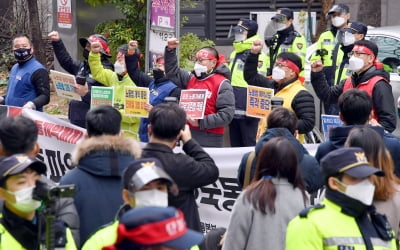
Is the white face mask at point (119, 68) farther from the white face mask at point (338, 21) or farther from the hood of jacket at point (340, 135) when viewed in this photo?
the hood of jacket at point (340, 135)

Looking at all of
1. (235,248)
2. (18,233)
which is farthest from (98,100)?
(18,233)

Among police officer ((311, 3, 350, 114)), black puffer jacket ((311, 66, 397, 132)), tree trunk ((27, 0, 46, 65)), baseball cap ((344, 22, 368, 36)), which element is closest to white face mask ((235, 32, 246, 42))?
police officer ((311, 3, 350, 114))

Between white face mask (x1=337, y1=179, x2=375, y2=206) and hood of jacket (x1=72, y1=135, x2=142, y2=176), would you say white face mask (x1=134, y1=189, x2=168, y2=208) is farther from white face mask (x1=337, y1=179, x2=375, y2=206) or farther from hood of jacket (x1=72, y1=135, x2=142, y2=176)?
hood of jacket (x1=72, y1=135, x2=142, y2=176)

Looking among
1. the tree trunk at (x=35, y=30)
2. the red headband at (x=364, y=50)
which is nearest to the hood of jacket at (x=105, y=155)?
the red headband at (x=364, y=50)

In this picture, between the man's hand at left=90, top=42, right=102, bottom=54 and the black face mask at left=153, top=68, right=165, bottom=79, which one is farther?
the man's hand at left=90, top=42, right=102, bottom=54

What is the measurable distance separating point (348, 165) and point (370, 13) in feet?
44.5

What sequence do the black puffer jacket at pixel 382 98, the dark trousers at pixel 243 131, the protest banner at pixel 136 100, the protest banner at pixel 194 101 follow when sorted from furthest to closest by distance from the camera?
the dark trousers at pixel 243 131, the protest banner at pixel 136 100, the protest banner at pixel 194 101, the black puffer jacket at pixel 382 98

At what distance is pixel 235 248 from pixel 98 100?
14.8 feet

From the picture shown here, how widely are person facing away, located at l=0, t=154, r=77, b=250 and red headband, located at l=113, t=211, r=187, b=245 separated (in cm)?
120

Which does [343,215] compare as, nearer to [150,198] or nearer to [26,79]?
[150,198]

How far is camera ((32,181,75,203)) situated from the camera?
4289 mm

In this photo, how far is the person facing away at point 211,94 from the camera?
381 inches

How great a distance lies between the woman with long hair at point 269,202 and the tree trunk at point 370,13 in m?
12.7

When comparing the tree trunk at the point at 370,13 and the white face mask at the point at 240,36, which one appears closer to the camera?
the white face mask at the point at 240,36
